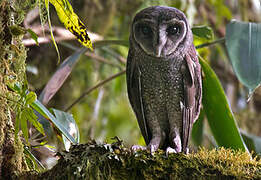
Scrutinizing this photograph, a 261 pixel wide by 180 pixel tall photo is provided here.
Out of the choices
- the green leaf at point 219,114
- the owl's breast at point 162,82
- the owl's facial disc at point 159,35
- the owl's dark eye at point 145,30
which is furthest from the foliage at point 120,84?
the owl's dark eye at point 145,30

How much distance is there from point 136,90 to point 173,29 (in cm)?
46

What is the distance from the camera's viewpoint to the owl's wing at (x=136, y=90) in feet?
8.72

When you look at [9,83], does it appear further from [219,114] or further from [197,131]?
[197,131]

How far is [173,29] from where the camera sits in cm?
249

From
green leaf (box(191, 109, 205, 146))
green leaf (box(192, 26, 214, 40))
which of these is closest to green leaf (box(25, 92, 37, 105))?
green leaf (box(192, 26, 214, 40))

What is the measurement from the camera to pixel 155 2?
388cm

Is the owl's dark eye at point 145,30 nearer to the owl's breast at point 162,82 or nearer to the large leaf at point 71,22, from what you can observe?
the owl's breast at point 162,82

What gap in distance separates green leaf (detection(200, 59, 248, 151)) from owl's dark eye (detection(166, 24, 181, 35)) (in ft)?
1.39

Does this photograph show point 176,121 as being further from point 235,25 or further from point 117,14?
point 117,14

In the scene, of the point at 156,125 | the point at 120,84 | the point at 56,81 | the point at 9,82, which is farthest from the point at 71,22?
the point at 120,84

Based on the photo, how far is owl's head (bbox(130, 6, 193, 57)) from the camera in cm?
243

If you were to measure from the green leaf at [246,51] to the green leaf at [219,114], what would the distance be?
0.28m

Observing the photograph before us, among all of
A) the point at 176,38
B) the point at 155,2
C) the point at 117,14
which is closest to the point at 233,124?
the point at 176,38

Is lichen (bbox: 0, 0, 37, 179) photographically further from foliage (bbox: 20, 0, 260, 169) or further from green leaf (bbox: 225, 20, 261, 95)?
green leaf (bbox: 225, 20, 261, 95)
